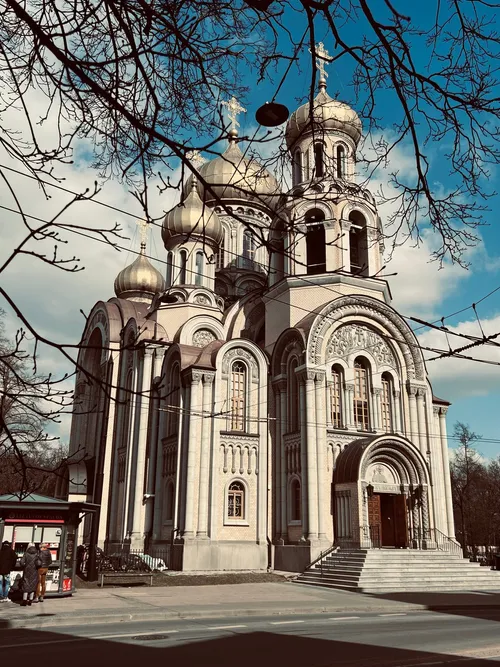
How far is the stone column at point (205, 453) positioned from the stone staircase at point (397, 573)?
13.9ft

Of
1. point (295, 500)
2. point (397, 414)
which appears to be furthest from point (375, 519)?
point (397, 414)

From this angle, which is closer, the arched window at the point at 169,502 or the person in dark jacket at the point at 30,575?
the person in dark jacket at the point at 30,575

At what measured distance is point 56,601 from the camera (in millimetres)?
15297

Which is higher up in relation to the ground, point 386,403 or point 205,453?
point 386,403

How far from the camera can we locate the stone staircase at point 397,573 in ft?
65.0

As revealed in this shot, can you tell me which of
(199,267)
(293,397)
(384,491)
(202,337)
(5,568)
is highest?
(199,267)

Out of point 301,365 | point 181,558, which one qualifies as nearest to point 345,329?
point 301,365

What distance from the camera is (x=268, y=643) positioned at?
9391 mm

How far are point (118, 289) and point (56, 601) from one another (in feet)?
87.2

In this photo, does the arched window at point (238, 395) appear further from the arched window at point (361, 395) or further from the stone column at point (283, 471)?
the arched window at point (361, 395)

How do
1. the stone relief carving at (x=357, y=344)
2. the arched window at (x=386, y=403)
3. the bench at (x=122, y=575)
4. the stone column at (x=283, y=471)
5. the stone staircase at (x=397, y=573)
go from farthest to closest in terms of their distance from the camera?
1. the arched window at (x=386, y=403)
2. the stone relief carving at (x=357, y=344)
3. the stone column at (x=283, y=471)
4. the stone staircase at (x=397, y=573)
5. the bench at (x=122, y=575)

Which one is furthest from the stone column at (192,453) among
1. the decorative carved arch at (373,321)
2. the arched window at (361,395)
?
the arched window at (361,395)

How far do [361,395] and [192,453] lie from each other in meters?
7.46

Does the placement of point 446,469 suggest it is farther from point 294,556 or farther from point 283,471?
point 294,556
